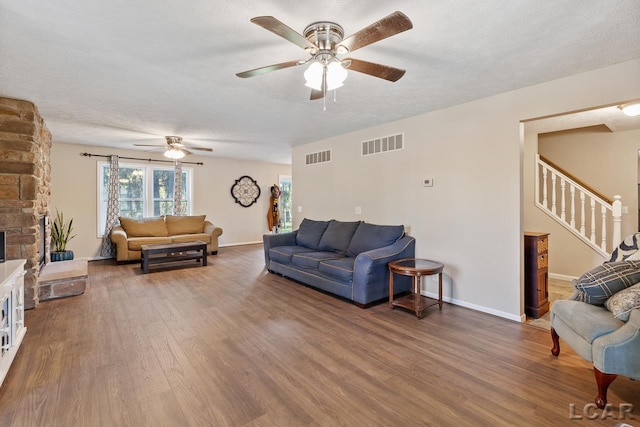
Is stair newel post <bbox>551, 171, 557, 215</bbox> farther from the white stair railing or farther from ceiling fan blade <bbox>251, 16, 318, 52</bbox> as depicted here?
ceiling fan blade <bbox>251, 16, 318, 52</bbox>

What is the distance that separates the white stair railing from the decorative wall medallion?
21.8 feet

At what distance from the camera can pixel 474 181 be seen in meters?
3.42

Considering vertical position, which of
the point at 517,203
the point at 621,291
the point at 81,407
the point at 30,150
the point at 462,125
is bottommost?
the point at 81,407

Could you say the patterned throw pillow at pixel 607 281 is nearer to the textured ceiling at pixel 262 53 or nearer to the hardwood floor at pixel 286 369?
the hardwood floor at pixel 286 369

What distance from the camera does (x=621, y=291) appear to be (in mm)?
1958

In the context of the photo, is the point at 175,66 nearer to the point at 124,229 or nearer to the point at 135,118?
the point at 135,118

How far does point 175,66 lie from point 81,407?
258 centimetres

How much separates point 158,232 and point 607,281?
23.4ft

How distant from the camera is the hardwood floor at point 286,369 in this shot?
1.74 metres

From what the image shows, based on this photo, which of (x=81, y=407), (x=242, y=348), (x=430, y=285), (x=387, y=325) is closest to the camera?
(x=81, y=407)

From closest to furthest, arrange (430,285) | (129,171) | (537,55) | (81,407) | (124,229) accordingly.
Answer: (81,407)
(537,55)
(430,285)
(124,229)
(129,171)

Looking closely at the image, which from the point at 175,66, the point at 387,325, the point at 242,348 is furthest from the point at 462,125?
the point at 242,348

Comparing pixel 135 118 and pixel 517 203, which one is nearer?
pixel 517 203

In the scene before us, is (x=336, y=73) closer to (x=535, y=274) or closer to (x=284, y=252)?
(x=535, y=274)
